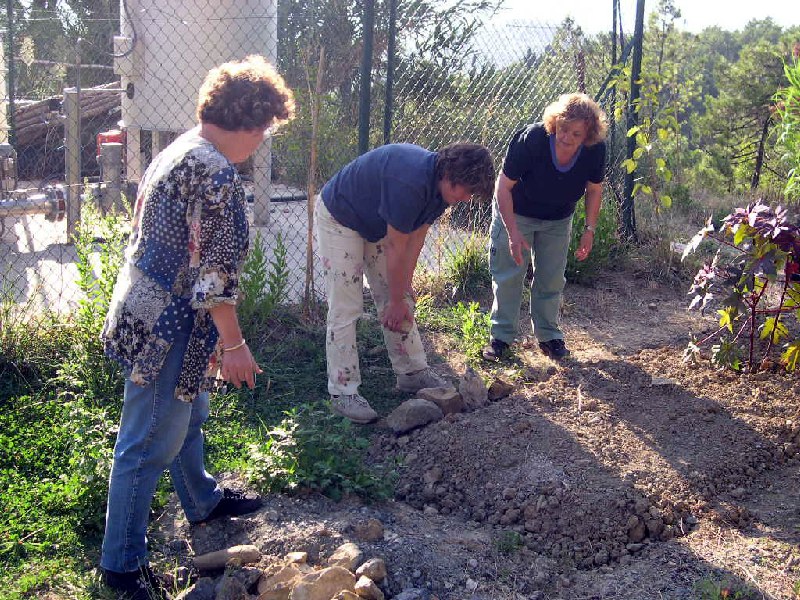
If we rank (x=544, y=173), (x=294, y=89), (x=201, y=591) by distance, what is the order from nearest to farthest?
1. (x=201, y=591)
2. (x=544, y=173)
3. (x=294, y=89)

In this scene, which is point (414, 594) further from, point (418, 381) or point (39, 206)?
point (39, 206)

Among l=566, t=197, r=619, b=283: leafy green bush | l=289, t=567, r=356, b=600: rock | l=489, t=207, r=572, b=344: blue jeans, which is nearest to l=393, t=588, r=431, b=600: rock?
l=289, t=567, r=356, b=600: rock

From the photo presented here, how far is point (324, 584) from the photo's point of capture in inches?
104

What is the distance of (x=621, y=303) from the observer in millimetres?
6305

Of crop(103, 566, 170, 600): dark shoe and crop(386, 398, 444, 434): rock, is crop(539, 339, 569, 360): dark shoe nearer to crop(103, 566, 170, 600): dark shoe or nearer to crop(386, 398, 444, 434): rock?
crop(386, 398, 444, 434): rock

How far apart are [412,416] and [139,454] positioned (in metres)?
1.62

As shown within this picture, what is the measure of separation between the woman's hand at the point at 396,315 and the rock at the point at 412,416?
0.38m

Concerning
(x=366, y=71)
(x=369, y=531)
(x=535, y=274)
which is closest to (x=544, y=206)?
(x=535, y=274)

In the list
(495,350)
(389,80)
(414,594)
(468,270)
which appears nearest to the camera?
(414,594)

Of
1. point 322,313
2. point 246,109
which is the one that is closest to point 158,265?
point 246,109

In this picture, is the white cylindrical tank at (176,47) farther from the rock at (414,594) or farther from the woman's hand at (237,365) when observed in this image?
the rock at (414,594)

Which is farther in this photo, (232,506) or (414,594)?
(232,506)

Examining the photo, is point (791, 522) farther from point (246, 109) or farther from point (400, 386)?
point (246, 109)

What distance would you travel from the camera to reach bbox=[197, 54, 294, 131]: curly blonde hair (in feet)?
8.49
